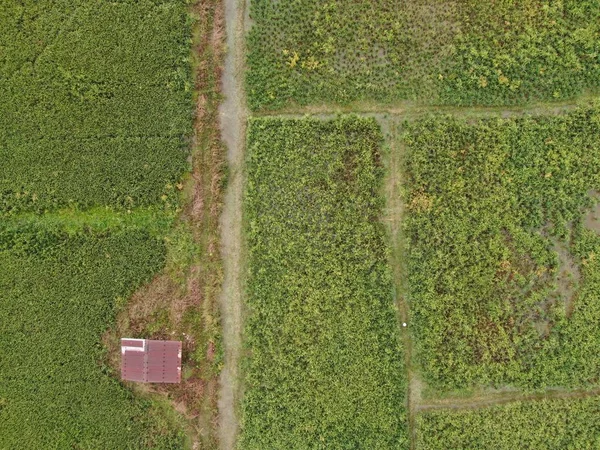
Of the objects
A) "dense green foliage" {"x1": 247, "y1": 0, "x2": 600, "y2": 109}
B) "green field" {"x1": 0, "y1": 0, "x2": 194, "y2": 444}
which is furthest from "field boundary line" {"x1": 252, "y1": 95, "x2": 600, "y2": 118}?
"green field" {"x1": 0, "y1": 0, "x2": 194, "y2": 444}

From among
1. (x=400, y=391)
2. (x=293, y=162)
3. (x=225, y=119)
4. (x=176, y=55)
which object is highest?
(x=176, y=55)

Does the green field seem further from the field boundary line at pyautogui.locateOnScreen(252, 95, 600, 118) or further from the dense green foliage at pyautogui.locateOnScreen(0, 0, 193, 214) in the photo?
the field boundary line at pyautogui.locateOnScreen(252, 95, 600, 118)

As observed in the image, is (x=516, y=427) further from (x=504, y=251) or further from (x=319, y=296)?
(x=319, y=296)

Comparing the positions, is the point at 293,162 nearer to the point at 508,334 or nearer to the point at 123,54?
the point at 123,54

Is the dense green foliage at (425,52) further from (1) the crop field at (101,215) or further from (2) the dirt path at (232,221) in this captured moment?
(1) the crop field at (101,215)

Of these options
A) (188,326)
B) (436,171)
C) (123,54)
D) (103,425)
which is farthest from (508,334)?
(123,54)

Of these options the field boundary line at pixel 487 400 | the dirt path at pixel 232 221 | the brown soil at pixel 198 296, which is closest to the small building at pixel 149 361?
the brown soil at pixel 198 296

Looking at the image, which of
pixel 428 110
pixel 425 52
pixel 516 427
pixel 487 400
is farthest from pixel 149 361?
pixel 425 52
